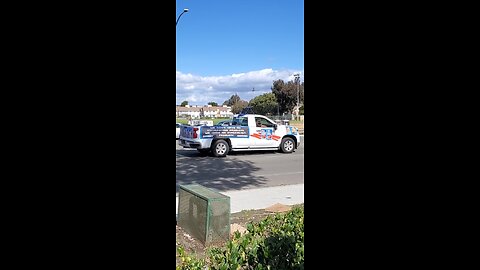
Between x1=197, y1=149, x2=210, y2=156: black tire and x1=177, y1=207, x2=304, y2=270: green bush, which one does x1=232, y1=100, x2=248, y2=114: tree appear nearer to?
x1=197, y1=149, x2=210, y2=156: black tire

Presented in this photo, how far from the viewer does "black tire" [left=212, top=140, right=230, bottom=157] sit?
15.3 meters

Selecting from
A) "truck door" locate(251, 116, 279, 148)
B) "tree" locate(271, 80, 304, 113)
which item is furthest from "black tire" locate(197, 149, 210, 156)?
"tree" locate(271, 80, 304, 113)

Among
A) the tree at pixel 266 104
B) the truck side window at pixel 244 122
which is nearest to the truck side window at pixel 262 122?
the truck side window at pixel 244 122

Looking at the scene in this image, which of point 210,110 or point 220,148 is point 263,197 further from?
point 210,110

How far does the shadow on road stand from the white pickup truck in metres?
0.47

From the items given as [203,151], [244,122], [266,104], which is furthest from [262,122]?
[266,104]

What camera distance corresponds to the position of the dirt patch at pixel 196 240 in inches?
189

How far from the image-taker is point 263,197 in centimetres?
857

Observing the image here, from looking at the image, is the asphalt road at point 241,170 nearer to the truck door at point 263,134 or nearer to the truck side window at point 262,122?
the truck door at point 263,134

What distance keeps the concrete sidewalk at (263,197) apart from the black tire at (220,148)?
589 cm
